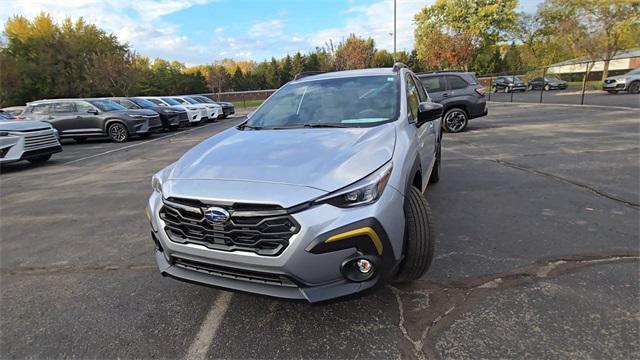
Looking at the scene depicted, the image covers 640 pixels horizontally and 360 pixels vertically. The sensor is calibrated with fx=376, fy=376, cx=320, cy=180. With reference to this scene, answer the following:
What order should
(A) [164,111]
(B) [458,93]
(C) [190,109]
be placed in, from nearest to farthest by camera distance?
(B) [458,93]
(A) [164,111]
(C) [190,109]

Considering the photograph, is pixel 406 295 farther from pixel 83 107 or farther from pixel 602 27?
pixel 602 27

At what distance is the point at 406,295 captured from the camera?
2865mm

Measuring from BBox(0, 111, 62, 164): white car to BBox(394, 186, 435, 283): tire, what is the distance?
10.0 m

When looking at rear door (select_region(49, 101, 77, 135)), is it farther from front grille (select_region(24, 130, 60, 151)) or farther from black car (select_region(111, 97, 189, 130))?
front grille (select_region(24, 130, 60, 151))

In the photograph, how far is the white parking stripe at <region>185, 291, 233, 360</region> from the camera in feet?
7.75

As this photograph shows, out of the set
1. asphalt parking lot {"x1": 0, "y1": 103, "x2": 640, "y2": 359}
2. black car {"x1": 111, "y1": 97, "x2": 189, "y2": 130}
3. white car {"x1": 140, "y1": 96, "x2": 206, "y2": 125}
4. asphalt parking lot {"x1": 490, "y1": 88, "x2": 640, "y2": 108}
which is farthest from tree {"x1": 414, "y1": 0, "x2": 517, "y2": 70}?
asphalt parking lot {"x1": 0, "y1": 103, "x2": 640, "y2": 359}

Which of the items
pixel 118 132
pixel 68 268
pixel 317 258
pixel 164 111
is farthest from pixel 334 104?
Result: pixel 164 111

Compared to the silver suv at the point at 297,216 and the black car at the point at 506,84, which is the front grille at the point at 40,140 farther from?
the black car at the point at 506,84

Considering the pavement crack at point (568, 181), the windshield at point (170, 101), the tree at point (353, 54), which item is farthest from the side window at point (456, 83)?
the tree at point (353, 54)

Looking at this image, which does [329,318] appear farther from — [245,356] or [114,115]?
[114,115]

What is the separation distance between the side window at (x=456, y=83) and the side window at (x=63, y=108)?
1366cm

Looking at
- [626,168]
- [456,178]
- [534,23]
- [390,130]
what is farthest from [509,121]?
[534,23]

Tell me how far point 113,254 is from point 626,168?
7.50 meters

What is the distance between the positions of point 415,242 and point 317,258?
0.80 meters
